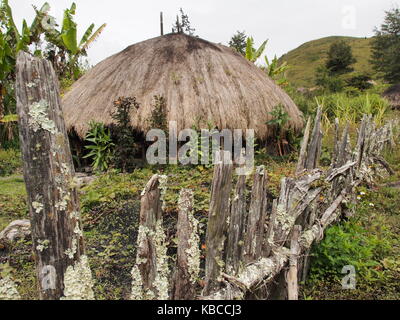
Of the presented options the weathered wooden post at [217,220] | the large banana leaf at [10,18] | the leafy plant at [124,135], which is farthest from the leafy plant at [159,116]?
the large banana leaf at [10,18]

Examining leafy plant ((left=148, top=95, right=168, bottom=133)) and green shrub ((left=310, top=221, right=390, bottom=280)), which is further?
leafy plant ((left=148, top=95, right=168, bottom=133))

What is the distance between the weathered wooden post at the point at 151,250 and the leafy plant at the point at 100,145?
19.5 feet

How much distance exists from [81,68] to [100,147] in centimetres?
1015

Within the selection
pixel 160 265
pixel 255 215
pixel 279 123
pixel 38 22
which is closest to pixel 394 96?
pixel 279 123

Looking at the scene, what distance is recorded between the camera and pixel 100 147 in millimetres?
7414

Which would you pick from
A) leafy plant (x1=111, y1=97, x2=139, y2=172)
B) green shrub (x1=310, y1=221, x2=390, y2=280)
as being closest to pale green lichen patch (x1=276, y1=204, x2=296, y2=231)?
green shrub (x1=310, y1=221, x2=390, y2=280)

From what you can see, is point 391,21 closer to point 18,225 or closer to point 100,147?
point 100,147

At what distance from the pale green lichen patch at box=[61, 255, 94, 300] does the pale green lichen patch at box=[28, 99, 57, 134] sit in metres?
0.66

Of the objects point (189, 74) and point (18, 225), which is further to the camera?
point (189, 74)

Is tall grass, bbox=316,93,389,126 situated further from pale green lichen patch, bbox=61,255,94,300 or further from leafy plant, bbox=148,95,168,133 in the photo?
pale green lichen patch, bbox=61,255,94,300

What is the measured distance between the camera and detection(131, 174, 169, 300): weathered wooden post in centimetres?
158
